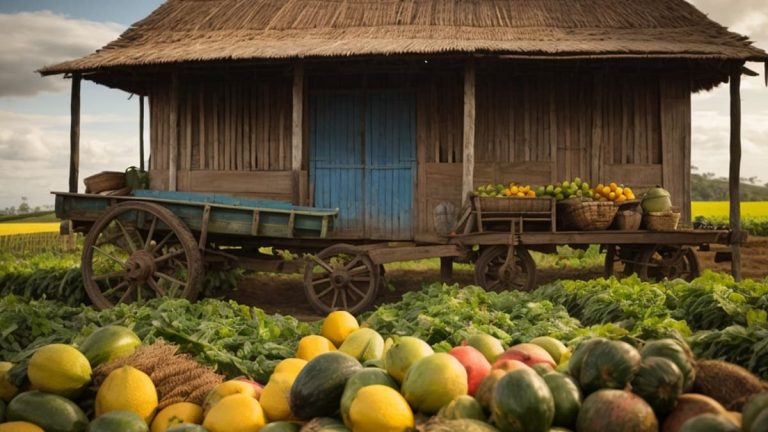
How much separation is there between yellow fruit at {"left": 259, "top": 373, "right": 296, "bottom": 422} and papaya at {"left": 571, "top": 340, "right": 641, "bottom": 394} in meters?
1.28

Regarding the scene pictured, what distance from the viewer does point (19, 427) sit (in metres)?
2.85

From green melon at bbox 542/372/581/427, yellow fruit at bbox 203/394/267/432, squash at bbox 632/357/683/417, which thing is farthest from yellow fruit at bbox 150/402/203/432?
squash at bbox 632/357/683/417

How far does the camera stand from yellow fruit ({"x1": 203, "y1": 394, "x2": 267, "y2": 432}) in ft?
8.93

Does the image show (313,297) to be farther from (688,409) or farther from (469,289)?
(688,409)

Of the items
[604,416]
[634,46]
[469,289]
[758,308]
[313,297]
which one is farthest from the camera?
[634,46]

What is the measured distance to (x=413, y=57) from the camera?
31.7ft

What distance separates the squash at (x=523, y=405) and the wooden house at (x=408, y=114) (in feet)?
26.1

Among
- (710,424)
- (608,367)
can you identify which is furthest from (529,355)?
(710,424)

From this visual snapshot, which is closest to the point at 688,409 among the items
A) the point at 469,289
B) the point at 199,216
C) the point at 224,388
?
the point at 224,388

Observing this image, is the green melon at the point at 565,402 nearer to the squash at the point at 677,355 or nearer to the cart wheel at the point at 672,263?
the squash at the point at 677,355

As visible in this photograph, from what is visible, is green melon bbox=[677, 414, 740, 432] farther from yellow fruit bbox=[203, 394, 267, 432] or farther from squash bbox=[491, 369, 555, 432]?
yellow fruit bbox=[203, 394, 267, 432]

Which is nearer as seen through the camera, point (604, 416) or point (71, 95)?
point (604, 416)

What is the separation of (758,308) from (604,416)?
3506mm

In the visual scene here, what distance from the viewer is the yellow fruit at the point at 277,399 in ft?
9.45
